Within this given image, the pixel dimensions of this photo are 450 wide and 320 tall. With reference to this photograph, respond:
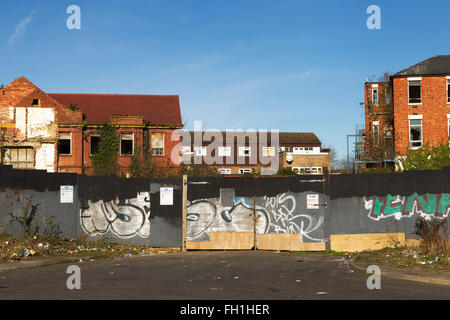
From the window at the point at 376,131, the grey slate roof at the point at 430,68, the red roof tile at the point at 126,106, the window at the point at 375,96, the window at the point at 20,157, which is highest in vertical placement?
the grey slate roof at the point at 430,68

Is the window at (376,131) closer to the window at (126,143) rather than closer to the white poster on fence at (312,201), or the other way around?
the window at (126,143)

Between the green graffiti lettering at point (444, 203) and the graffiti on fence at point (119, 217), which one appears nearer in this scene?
the green graffiti lettering at point (444, 203)

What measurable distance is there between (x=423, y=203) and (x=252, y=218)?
5596 millimetres

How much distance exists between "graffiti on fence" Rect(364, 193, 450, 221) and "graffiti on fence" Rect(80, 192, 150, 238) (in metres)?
7.57

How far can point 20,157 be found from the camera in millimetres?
36781

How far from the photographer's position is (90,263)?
14312 mm

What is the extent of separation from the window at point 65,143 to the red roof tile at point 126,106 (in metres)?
2.48

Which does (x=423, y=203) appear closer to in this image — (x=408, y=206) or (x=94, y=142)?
(x=408, y=206)

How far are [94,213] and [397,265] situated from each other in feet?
33.9

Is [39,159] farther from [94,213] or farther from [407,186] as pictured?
[407,186]

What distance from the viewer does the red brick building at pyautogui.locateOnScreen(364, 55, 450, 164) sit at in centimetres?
3947

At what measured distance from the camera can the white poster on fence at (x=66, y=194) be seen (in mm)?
17469

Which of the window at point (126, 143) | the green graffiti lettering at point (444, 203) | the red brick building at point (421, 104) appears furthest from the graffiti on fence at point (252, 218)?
the red brick building at point (421, 104)
